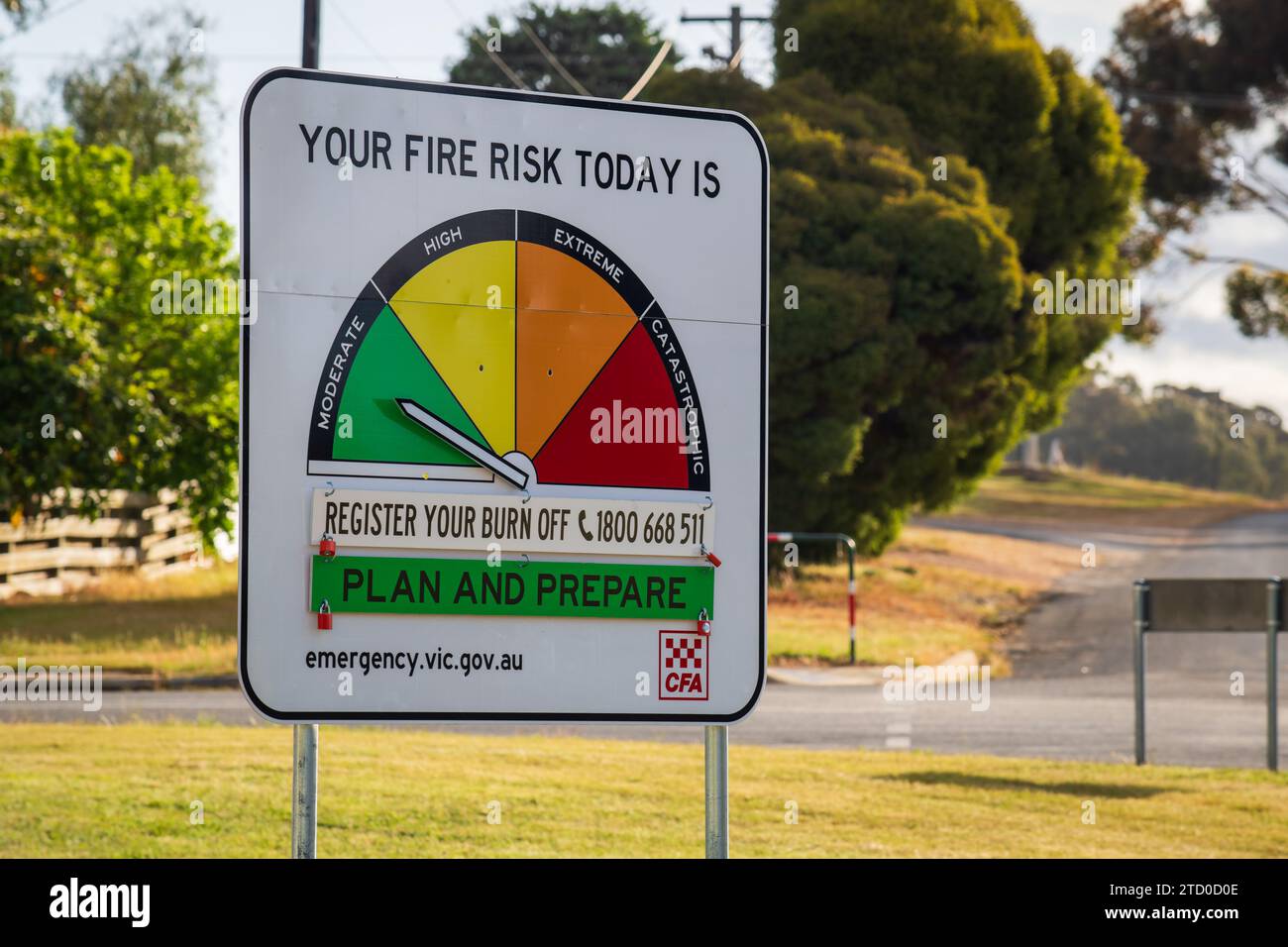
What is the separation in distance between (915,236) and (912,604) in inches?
241

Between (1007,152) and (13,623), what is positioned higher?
(1007,152)

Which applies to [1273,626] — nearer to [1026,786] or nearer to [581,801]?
[1026,786]

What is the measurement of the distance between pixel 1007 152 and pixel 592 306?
75.8 ft

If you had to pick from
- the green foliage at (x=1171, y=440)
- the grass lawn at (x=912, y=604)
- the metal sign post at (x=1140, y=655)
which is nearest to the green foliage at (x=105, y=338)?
the grass lawn at (x=912, y=604)

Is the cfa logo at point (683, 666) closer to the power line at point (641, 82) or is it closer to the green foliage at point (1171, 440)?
the power line at point (641, 82)

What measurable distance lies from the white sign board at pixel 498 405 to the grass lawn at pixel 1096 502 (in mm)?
42911

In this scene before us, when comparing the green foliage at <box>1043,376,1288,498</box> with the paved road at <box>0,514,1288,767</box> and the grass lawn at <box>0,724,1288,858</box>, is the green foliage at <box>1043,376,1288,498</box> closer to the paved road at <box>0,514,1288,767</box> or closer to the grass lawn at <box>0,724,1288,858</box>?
the paved road at <box>0,514,1288,767</box>

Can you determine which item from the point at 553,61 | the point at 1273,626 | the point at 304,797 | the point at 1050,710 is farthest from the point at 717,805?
the point at 553,61

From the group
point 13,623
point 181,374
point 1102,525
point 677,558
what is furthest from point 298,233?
point 1102,525

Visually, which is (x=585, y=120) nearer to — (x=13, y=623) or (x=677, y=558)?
(x=677, y=558)

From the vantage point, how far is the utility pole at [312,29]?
9037 millimetres

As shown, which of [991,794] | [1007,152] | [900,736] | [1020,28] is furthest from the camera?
[1020,28]

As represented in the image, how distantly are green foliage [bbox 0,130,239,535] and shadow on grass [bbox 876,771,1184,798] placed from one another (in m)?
13.0

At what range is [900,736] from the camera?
11.3 meters
